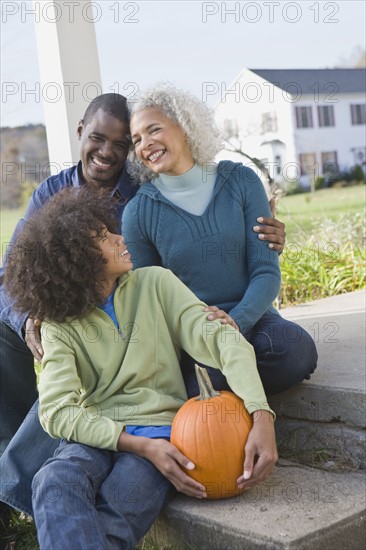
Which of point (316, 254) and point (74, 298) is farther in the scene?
point (316, 254)

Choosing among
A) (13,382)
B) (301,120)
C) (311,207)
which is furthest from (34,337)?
(301,120)

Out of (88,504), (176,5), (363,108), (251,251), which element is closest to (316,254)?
(251,251)

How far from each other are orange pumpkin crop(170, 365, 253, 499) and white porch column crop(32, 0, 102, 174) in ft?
6.21

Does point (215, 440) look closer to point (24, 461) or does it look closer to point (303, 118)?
point (24, 461)

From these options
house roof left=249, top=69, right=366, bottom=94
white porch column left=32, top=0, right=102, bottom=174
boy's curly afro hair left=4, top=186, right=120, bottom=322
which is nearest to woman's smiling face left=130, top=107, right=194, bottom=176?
boy's curly afro hair left=4, top=186, right=120, bottom=322

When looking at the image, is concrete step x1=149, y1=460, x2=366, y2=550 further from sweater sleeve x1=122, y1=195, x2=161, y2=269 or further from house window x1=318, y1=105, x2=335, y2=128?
house window x1=318, y1=105, x2=335, y2=128

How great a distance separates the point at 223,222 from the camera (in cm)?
265

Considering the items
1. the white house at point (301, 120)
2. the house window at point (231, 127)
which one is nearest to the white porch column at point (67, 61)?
the white house at point (301, 120)

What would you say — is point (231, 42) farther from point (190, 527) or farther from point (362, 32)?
point (190, 527)

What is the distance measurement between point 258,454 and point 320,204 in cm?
812

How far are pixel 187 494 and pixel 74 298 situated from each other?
0.63 meters

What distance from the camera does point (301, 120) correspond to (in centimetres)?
1461

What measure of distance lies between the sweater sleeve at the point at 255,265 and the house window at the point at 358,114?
544 inches

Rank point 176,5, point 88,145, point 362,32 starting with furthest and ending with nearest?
point 362,32, point 176,5, point 88,145
